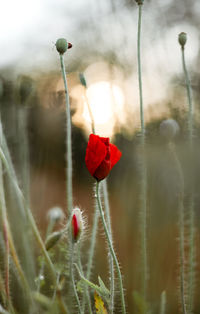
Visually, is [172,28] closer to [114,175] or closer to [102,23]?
[102,23]

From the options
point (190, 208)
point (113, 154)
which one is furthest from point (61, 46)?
point (190, 208)

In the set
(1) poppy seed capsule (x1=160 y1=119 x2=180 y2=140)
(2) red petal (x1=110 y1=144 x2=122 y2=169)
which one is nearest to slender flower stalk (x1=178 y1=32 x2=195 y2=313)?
(1) poppy seed capsule (x1=160 y1=119 x2=180 y2=140)

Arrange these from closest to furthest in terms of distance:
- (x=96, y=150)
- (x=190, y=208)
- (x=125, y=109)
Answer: (x=96, y=150), (x=190, y=208), (x=125, y=109)

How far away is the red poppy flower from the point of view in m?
0.53

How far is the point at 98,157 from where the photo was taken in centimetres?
53

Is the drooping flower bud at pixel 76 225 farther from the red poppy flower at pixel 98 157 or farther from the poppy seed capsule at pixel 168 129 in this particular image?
the poppy seed capsule at pixel 168 129

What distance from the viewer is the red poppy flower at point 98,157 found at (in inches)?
20.9

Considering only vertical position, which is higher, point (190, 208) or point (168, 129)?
point (168, 129)

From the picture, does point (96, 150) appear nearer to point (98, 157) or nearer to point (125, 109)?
point (98, 157)

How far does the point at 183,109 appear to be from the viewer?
1.06 meters

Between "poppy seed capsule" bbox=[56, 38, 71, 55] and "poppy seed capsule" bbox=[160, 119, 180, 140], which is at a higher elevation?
"poppy seed capsule" bbox=[56, 38, 71, 55]

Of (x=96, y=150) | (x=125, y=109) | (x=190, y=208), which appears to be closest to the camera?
(x=96, y=150)

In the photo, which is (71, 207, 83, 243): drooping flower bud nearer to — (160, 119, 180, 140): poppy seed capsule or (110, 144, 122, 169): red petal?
(110, 144, 122, 169): red petal

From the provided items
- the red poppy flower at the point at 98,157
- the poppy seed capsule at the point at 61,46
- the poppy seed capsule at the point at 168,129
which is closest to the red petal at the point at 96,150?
the red poppy flower at the point at 98,157
